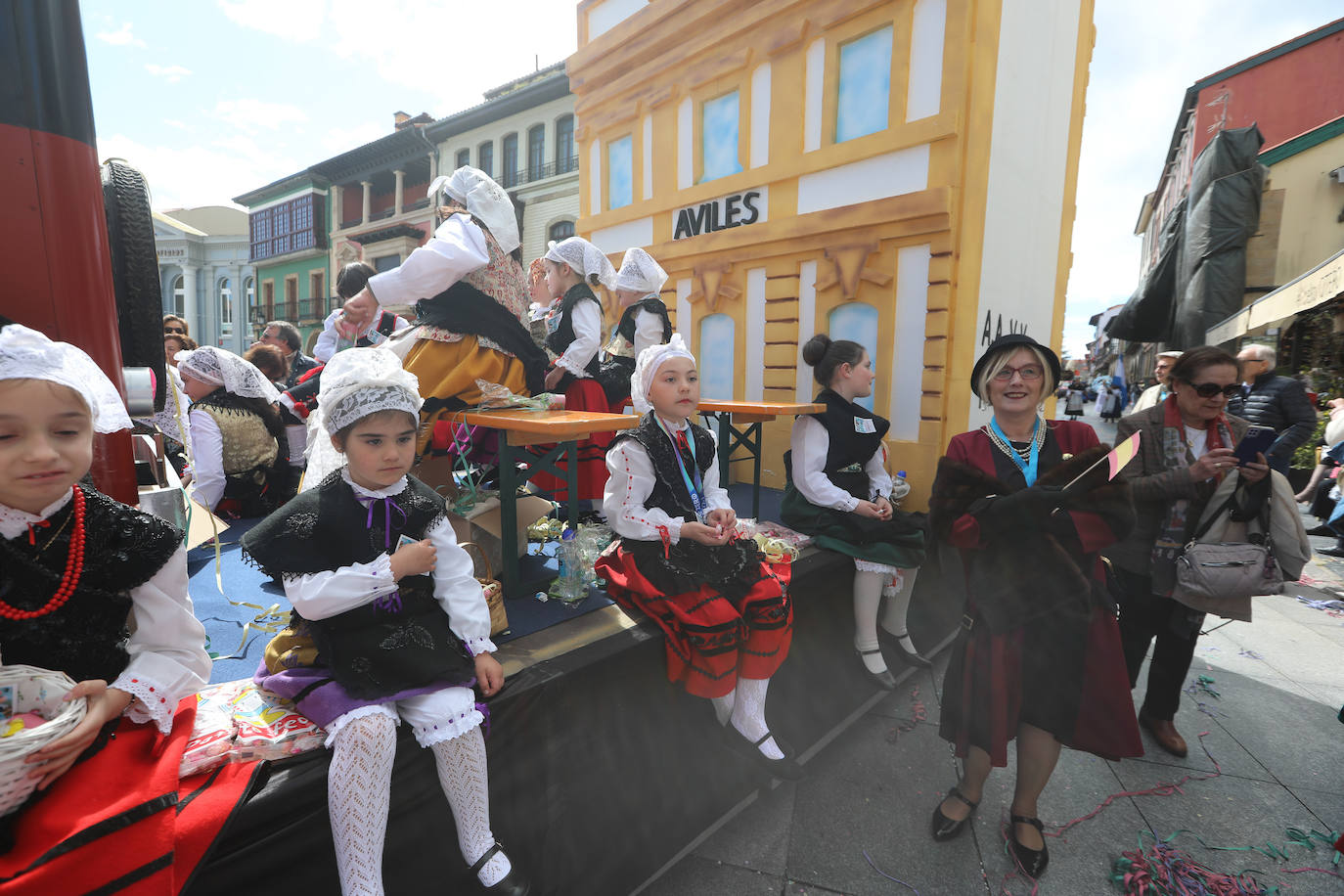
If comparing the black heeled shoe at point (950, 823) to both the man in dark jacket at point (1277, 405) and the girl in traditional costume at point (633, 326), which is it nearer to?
the girl in traditional costume at point (633, 326)

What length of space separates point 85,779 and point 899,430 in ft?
16.7

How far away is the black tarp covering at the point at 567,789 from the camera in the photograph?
1518 mm

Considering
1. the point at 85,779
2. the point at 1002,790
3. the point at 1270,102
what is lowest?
the point at 1002,790

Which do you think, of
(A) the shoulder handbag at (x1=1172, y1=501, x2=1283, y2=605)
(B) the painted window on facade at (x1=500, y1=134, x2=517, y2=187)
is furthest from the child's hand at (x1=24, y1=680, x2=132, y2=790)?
(B) the painted window on facade at (x1=500, y1=134, x2=517, y2=187)

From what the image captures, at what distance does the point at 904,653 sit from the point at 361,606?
3350mm

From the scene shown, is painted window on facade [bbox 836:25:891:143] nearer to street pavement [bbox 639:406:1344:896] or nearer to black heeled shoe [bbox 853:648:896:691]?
black heeled shoe [bbox 853:648:896:691]

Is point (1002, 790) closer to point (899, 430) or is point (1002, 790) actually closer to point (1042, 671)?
point (1042, 671)

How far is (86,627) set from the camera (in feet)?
4.41

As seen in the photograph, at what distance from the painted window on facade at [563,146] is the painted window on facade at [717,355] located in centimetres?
1358

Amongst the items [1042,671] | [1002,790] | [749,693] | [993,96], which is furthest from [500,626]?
[993,96]

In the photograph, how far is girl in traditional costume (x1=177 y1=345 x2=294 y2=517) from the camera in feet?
Result: 12.1

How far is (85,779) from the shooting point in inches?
47.0

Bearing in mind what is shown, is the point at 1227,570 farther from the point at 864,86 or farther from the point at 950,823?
the point at 864,86

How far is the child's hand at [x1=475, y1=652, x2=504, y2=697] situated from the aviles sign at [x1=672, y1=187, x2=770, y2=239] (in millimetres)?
5031
